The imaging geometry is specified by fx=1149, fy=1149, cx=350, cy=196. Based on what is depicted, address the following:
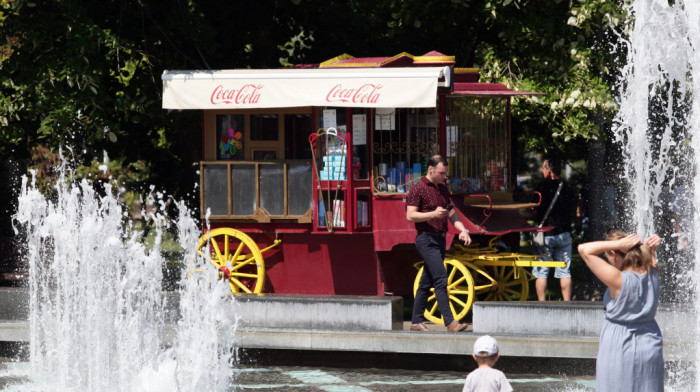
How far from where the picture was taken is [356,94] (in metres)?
11.5

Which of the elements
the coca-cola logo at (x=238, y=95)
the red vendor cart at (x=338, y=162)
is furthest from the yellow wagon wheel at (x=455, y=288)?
the coca-cola logo at (x=238, y=95)

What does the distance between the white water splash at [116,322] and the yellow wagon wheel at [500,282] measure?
2947 millimetres

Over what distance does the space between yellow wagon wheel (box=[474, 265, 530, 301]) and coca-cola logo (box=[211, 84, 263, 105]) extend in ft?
9.58

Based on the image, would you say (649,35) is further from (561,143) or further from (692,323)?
(561,143)

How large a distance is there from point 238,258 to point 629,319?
22.4ft

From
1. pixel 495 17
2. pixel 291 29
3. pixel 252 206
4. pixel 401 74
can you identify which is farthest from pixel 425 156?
pixel 291 29

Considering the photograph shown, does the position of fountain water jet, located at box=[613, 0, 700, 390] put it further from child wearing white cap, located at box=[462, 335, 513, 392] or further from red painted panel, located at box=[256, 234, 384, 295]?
child wearing white cap, located at box=[462, 335, 513, 392]

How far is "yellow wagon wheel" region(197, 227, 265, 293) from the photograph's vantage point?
478 inches

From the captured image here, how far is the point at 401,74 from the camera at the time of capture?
1139cm

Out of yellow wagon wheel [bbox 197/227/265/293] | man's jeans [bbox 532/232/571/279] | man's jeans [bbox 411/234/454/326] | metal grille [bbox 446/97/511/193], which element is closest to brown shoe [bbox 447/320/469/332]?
man's jeans [bbox 411/234/454/326]

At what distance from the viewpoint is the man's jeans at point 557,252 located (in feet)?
41.1

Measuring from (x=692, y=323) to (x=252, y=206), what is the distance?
4.73 metres

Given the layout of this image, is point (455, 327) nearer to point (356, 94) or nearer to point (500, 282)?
point (500, 282)

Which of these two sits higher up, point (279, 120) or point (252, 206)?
point (279, 120)
